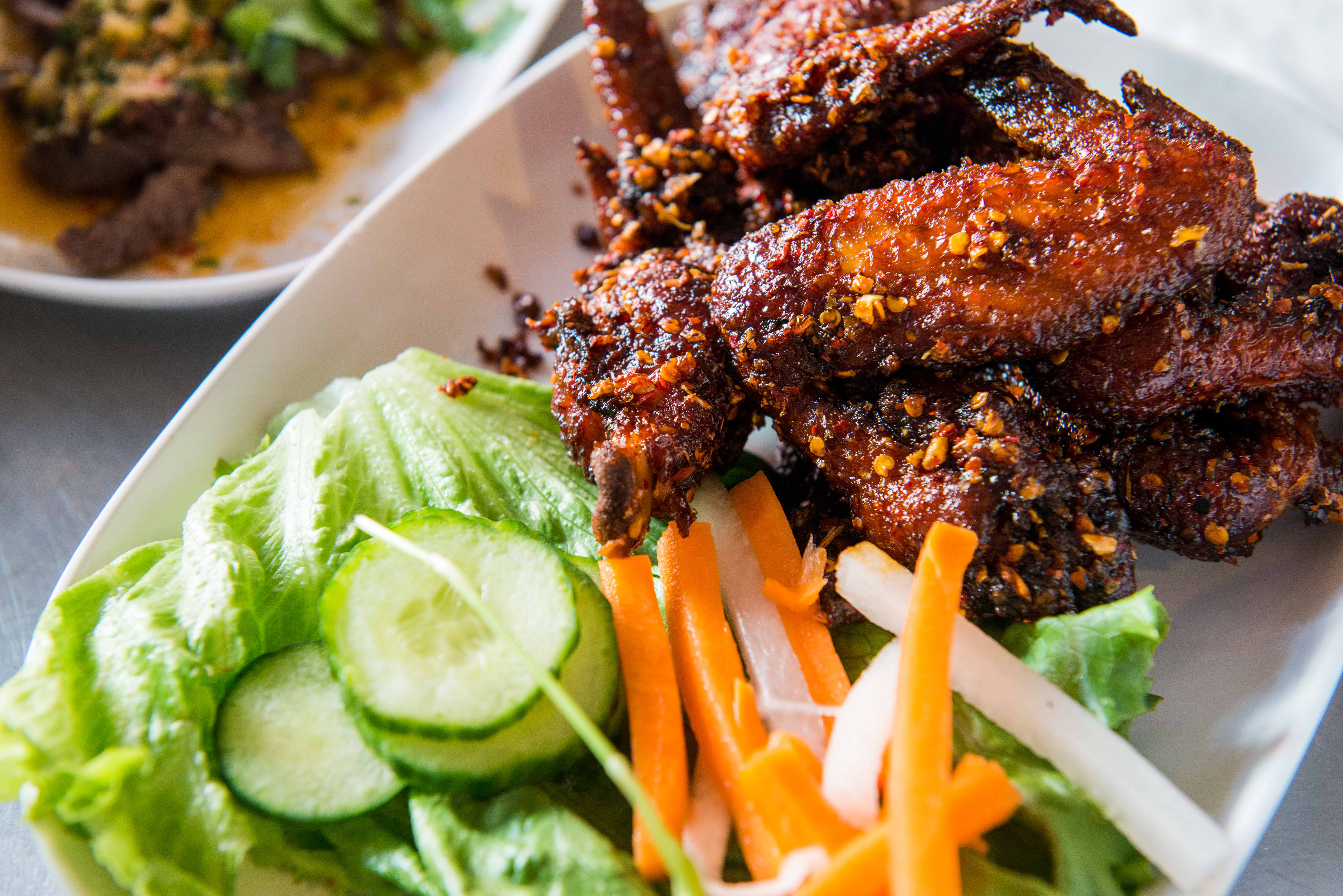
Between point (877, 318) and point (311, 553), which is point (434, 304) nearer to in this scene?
point (311, 553)

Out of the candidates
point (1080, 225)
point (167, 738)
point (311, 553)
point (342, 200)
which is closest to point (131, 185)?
point (342, 200)

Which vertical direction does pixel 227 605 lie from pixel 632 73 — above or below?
below

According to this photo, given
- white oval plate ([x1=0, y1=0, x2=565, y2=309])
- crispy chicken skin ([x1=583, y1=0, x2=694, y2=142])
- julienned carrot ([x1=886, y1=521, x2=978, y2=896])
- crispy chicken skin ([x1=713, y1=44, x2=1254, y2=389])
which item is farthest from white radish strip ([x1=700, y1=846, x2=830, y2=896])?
white oval plate ([x1=0, y1=0, x2=565, y2=309])

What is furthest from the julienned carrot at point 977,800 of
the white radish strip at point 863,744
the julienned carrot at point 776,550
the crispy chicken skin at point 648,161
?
the crispy chicken skin at point 648,161

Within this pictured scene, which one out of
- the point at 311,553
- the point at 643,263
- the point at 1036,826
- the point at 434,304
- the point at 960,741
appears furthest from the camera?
the point at 434,304

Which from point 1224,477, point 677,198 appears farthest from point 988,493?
point 677,198

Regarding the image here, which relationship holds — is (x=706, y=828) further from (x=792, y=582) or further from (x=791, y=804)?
(x=792, y=582)

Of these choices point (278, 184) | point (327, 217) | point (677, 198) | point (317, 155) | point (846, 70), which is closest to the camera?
point (846, 70)
